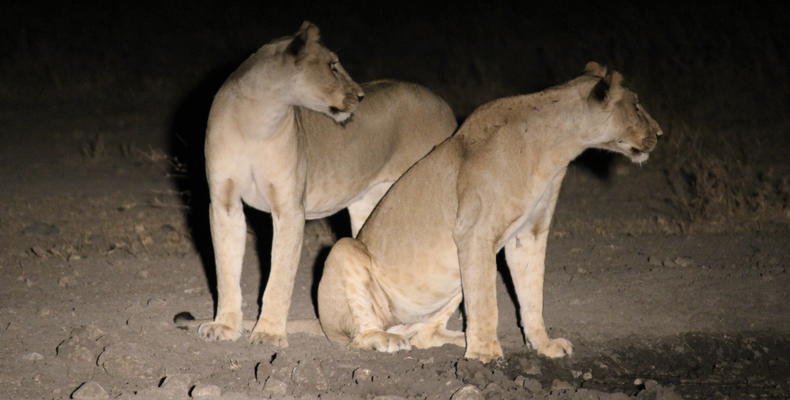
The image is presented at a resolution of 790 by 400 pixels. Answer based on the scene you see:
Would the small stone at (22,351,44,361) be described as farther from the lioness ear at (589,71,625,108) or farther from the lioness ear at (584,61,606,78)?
the lioness ear at (584,61,606,78)

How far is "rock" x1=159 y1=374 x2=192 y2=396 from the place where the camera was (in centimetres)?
467

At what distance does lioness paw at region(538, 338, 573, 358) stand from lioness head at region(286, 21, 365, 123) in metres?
1.52

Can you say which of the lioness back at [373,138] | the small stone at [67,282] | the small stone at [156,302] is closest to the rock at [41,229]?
the small stone at [67,282]

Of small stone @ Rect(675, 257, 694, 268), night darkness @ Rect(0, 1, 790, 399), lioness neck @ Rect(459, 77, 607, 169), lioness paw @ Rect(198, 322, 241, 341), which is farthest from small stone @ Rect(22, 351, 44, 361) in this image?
small stone @ Rect(675, 257, 694, 268)

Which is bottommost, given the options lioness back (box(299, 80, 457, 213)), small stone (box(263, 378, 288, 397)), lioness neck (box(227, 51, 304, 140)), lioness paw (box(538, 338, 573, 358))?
small stone (box(263, 378, 288, 397))

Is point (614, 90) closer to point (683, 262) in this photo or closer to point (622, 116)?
point (622, 116)

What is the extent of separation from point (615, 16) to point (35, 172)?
412 inches

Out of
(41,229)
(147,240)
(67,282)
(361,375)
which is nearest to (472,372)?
(361,375)

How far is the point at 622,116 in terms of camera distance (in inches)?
211

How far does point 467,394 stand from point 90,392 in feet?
4.92

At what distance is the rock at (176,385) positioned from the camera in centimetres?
467

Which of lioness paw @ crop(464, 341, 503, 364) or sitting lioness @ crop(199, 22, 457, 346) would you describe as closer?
lioness paw @ crop(464, 341, 503, 364)

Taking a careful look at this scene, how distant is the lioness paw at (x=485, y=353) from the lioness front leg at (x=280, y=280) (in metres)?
0.93

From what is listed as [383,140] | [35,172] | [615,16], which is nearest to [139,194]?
[35,172]
